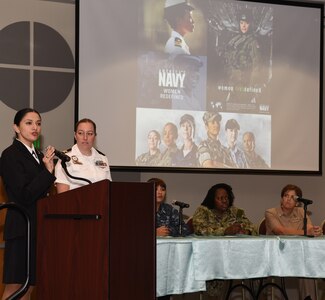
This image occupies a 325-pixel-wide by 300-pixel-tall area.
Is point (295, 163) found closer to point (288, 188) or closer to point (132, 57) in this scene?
point (288, 188)

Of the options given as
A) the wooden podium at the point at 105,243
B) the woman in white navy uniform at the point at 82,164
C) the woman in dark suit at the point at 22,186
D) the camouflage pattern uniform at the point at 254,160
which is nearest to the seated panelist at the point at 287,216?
the camouflage pattern uniform at the point at 254,160

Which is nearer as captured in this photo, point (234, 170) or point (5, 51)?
point (5, 51)

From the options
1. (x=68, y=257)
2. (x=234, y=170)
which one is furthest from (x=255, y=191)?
(x=68, y=257)

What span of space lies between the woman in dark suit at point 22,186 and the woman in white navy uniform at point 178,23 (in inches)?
97.3

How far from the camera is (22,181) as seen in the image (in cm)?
328

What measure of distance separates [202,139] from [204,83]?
1.57 feet

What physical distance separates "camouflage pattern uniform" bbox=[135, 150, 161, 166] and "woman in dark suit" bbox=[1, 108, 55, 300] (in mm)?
2117

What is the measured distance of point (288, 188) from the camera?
5289mm

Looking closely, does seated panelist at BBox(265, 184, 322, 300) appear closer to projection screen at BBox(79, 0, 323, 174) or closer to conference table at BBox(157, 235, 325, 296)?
projection screen at BBox(79, 0, 323, 174)

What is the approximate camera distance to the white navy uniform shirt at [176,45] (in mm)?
5668

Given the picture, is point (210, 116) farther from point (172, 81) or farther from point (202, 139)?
point (172, 81)

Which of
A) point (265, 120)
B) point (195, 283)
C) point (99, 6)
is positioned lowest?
point (195, 283)

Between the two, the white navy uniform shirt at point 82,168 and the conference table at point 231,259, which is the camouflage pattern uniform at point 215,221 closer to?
the conference table at point 231,259

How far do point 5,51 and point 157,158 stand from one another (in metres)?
1.47
